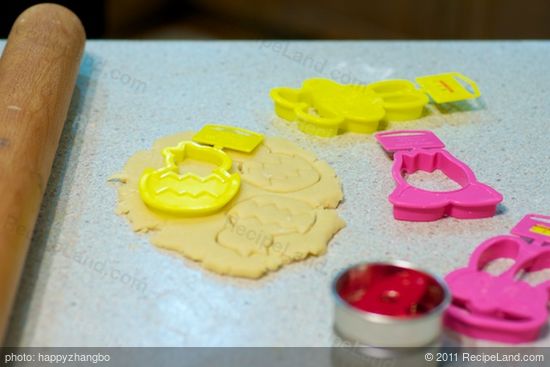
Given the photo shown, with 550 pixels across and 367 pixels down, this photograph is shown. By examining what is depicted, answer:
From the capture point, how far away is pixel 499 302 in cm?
70

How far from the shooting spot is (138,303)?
2.39ft

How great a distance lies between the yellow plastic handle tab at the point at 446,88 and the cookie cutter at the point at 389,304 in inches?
18.3

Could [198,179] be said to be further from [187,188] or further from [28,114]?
[28,114]

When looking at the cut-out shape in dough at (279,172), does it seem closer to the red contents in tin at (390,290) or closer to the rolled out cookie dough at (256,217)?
the rolled out cookie dough at (256,217)

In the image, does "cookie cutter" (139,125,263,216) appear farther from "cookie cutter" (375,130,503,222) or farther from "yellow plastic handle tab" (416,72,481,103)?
"yellow plastic handle tab" (416,72,481,103)

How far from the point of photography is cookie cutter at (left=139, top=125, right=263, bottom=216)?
83cm

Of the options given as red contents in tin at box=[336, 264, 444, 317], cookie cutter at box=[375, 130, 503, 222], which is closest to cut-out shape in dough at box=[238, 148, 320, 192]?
cookie cutter at box=[375, 130, 503, 222]

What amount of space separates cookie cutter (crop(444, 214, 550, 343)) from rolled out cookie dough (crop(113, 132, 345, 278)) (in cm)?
15

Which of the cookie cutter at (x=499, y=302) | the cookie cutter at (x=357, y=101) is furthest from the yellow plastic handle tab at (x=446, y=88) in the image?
the cookie cutter at (x=499, y=302)

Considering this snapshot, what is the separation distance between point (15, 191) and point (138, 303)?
0.57 feet

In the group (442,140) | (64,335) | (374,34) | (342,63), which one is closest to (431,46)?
(342,63)

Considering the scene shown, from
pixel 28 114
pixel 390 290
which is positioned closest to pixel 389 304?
pixel 390 290

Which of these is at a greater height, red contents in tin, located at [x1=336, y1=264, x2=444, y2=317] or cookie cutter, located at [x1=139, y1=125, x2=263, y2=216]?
red contents in tin, located at [x1=336, y1=264, x2=444, y2=317]

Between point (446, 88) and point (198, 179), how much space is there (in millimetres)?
445
